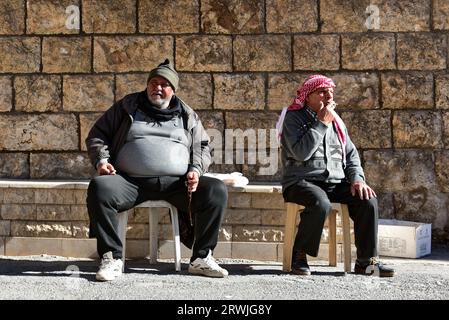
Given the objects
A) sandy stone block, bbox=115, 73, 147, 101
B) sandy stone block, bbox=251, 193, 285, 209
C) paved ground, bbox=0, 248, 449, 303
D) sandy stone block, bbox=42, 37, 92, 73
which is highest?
sandy stone block, bbox=42, 37, 92, 73

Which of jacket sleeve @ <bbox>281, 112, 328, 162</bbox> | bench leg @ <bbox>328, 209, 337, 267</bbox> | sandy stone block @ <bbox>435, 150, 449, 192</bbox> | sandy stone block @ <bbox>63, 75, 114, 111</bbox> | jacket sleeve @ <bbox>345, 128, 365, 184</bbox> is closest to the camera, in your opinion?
jacket sleeve @ <bbox>281, 112, 328, 162</bbox>

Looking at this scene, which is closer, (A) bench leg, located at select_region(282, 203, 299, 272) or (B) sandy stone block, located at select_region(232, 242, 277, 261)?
(A) bench leg, located at select_region(282, 203, 299, 272)

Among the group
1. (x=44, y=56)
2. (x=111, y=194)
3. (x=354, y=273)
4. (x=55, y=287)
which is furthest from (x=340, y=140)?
(x=44, y=56)

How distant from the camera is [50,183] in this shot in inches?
238

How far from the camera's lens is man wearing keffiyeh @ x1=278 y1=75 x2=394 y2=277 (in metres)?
5.17

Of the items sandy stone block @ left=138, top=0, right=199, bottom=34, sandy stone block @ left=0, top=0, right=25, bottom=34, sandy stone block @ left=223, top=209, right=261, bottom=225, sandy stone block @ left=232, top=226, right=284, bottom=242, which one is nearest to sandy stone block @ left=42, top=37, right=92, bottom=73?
sandy stone block @ left=0, top=0, right=25, bottom=34

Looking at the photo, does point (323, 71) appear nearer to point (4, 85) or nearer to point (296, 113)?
point (296, 113)

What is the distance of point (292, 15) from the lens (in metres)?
6.38

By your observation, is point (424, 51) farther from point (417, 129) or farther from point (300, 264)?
point (300, 264)

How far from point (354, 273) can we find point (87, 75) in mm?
2878

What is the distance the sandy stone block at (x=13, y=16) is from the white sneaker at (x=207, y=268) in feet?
9.06

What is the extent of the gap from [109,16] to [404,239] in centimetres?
313

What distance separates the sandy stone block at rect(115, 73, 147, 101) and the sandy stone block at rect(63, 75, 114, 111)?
0.05 metres

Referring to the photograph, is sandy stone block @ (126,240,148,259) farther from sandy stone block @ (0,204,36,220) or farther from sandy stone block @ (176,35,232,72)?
sandy stone block @ (176,35,232,72)
